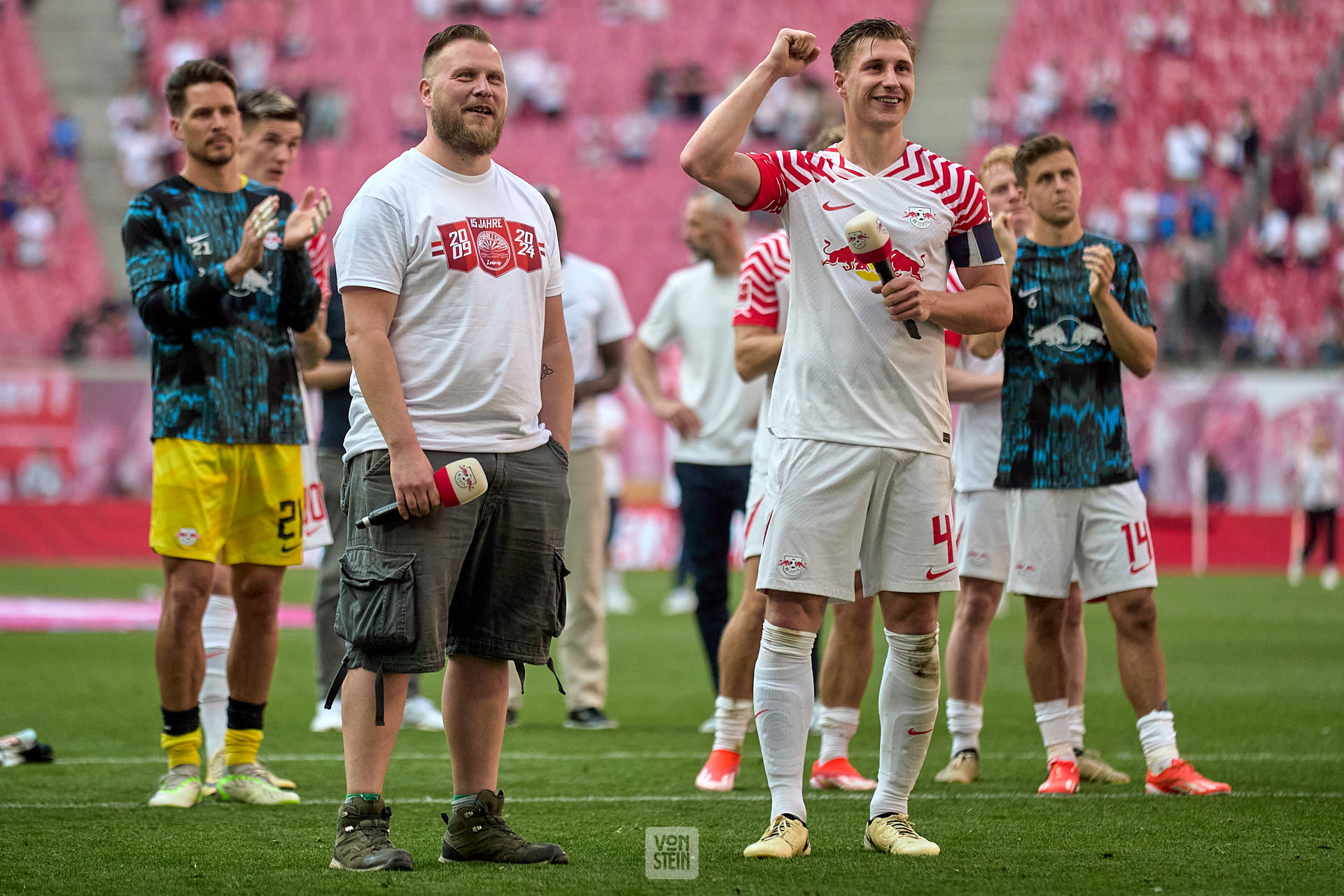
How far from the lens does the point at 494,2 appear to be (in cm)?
2933

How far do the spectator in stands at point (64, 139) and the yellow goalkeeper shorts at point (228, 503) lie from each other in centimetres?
2393

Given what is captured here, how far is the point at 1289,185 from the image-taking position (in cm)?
2411

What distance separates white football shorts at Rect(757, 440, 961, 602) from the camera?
4.36 m

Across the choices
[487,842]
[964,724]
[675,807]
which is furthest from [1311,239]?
[487,842]

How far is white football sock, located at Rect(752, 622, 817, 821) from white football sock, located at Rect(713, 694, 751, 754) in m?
1.41

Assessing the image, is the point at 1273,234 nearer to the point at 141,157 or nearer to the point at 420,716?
the point at 141,157

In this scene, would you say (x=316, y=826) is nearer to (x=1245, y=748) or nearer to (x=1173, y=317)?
(x=1245, y=748)

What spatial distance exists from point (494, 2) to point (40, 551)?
14.3 metres

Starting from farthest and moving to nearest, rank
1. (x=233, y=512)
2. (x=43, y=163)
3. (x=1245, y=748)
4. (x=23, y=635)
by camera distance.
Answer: (x=43, y=163) < (x=23, y=635) < (x=1245, y=748) < (x=233, y=512)

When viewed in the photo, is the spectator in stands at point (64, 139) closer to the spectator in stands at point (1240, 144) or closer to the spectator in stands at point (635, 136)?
the spectator in stands at point (635, 136)

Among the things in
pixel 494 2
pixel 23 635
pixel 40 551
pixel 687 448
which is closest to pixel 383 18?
pixel 494 2

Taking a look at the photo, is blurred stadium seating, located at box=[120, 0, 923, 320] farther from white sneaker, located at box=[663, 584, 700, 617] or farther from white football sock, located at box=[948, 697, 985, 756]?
white football sock, located at box=[948, 697, 985, 756]

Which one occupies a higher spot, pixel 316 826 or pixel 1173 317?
pixel 1173 317

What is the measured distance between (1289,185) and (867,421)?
2196 centimetres
